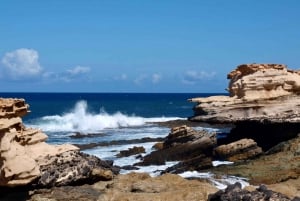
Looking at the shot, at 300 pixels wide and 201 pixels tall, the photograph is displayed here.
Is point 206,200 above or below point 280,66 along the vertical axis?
below

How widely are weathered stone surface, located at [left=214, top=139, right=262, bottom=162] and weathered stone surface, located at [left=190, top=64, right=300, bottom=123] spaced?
1707 millimetres

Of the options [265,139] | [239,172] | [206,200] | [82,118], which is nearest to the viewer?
[206,200]

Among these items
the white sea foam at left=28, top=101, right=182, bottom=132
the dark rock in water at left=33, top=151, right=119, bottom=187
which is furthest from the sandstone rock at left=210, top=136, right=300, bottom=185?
the white sea foam at left=28, top=101, right=182, bottom=132

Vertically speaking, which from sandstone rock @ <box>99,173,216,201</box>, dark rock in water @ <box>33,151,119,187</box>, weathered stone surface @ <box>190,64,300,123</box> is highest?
weathered stone surface @ <box>190,64,300,123</box>

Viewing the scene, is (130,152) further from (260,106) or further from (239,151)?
(260,106)

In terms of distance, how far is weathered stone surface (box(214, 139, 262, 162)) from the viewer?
2568 centimetres

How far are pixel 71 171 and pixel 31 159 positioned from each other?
6.26ft

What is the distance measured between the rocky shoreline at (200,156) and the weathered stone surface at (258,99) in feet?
0.14

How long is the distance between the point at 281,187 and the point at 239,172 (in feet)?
16.7

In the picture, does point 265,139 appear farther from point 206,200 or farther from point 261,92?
point 206,200

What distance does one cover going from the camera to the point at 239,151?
26078 millimetres

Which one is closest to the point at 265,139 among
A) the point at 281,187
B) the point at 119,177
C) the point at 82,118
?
the point at 281,187

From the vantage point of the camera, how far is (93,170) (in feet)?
44.4

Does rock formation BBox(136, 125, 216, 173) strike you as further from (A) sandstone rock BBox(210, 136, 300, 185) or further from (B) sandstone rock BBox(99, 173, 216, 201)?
(B) sandstone rock BBox(99, 173, 216, 201)
